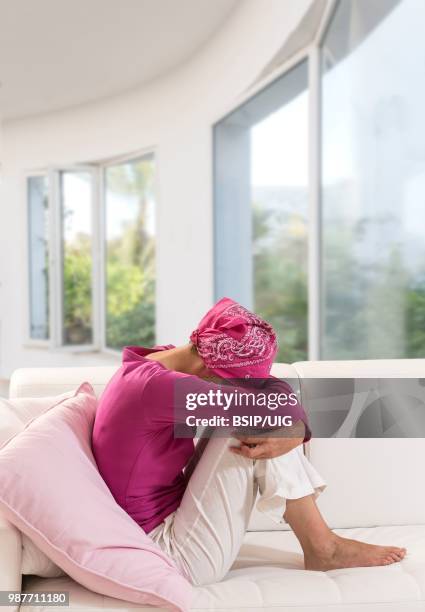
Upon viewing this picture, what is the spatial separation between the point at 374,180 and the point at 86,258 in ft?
15.6

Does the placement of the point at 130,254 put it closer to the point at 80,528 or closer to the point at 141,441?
the point at 141,441

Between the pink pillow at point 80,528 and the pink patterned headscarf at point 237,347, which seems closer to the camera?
the pink pillow at point 80,528

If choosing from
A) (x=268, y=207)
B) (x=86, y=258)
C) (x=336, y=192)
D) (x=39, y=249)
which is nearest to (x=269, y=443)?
(x=336, y=192)

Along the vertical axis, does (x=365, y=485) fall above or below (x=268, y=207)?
below

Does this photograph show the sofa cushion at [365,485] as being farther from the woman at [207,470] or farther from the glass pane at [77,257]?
the glass pane at [77,257]

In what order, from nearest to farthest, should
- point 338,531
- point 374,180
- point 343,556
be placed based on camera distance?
point 343,556, point 338,531, point 374,180

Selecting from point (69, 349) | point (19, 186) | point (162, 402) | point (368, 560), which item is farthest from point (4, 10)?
point (368, 560)

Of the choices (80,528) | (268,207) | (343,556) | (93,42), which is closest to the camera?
(80,528)

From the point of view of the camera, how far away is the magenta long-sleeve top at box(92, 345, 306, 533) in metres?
1.48

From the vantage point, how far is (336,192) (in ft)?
10.9

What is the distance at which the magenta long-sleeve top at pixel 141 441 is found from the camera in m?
1.48

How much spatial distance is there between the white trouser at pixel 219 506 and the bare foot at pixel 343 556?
0.15 meters

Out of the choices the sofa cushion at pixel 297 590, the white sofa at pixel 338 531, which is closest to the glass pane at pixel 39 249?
the white sofa at pixel 338 531

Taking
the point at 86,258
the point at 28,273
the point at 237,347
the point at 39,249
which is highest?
the point at 39,249
